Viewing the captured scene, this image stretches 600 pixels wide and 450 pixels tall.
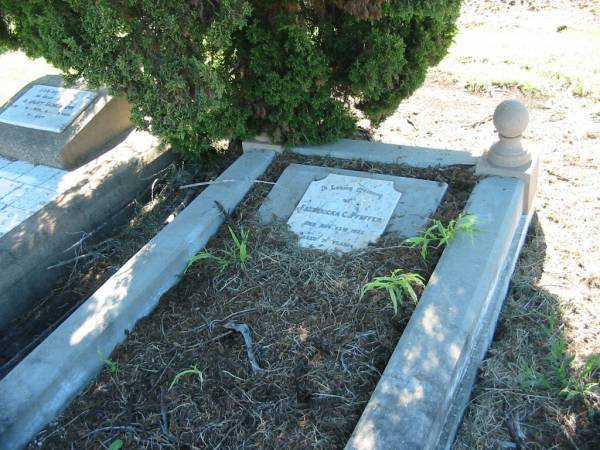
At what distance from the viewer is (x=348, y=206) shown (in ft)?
13.2

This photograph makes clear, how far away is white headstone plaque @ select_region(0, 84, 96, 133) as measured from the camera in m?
5.61

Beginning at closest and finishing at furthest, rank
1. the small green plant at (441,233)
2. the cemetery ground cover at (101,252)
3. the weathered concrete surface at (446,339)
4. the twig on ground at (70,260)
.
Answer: the weathered concrete surface at (446,339), the small green plant at (441,233), the cemetery ground cover at (101,252), the twig on ground at (70,260)

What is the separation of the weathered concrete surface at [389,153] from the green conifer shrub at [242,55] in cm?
11

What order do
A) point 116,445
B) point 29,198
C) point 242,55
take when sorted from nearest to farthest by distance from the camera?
1. point 116,445
2. point 242,55
3. point 29,198

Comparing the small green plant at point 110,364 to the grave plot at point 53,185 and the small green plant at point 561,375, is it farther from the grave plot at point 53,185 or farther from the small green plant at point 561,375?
the small green plant at point 561,375

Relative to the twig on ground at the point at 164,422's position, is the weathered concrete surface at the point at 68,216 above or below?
below

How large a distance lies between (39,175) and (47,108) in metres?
0.80

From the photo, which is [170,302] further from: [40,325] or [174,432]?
[40,325]

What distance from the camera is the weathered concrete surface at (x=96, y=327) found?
296 centimetres

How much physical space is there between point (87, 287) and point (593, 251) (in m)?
3.71

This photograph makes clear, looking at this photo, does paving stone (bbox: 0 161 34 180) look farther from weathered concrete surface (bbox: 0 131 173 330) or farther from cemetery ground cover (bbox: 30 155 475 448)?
cemetery ground cover (bbox: 30 155 475 448)

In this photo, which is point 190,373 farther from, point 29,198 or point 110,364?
point 29,198

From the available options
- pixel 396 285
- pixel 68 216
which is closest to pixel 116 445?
pixel 396 285

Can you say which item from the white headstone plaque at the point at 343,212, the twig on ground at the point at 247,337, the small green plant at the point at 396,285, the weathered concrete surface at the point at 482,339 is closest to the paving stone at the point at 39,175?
the white headstone plaque at the point at 343,212
